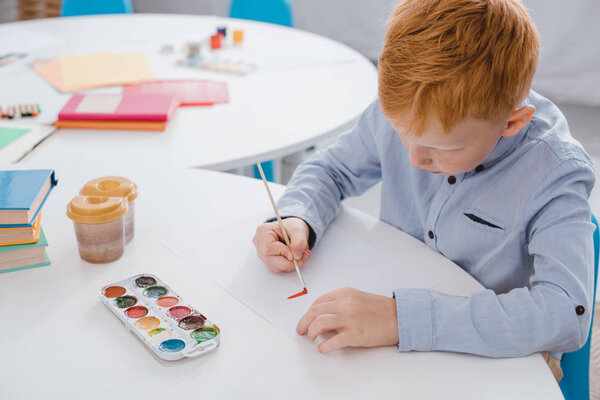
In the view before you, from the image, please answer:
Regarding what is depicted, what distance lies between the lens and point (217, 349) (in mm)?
697

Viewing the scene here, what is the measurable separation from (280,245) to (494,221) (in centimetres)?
34

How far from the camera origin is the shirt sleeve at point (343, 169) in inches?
40.8

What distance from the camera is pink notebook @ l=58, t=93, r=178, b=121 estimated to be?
1328mm

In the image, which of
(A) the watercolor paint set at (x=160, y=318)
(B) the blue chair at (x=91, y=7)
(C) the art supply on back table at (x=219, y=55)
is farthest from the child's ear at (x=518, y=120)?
(B) the blue chair at (x=91, y=7)

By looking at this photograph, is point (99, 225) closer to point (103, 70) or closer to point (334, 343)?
point (334, 343)

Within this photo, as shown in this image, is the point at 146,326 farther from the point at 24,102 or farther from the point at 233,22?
the point at 233,22

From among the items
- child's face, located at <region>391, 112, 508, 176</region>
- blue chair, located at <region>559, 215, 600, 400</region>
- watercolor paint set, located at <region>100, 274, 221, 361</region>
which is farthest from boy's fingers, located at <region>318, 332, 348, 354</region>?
blue chair, located at <region>559, 215, 600, 400</region>

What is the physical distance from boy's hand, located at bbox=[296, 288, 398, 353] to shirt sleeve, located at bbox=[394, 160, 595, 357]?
0.06ft

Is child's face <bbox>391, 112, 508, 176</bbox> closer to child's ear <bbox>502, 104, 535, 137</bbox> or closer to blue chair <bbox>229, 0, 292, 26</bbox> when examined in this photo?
child's ear <bbox>502, 104, 535, 137</bbox>

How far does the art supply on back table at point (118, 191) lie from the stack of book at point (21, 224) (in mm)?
64

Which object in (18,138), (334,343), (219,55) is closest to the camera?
(334,343)

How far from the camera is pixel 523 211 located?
2.82 ft

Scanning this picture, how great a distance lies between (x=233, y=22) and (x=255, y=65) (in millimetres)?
639

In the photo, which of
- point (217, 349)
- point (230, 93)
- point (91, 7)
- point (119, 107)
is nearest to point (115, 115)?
point (119, 107)
